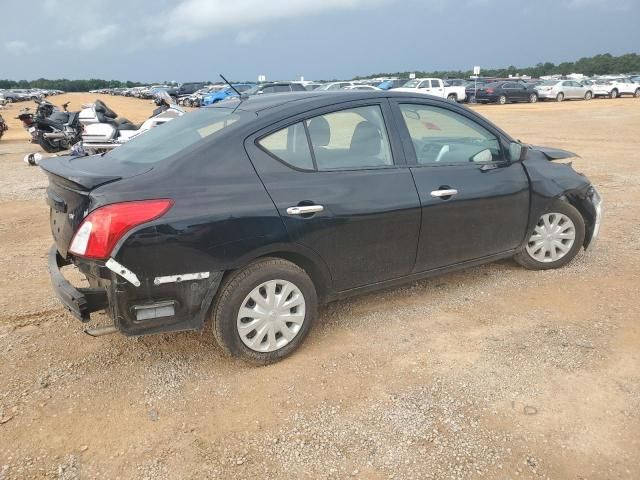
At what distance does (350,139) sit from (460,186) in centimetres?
90

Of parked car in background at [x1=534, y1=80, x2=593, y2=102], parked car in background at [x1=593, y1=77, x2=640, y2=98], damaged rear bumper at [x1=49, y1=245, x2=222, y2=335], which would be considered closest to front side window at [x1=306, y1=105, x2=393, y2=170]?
damaged rear bumper at [x1=49, y1=245, x2=222, y2=335]

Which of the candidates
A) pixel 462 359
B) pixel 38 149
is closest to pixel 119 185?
pixel 462 359

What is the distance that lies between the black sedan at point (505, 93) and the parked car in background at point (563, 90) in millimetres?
918

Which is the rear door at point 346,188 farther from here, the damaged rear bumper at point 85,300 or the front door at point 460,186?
the damaged rear bumper at point 85,300

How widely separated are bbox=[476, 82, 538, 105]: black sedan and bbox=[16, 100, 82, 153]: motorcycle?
26665 mm

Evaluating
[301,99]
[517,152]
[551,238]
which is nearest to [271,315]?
[301,99]

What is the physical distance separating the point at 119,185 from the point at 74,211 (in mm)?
326

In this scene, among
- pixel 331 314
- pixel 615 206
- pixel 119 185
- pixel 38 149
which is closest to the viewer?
pixel 119 185

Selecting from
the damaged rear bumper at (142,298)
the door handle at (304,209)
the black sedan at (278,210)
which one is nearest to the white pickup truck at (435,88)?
the black sedan at (278,210)

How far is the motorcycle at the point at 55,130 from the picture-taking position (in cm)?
1343

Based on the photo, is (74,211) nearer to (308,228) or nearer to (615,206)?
(308,228)

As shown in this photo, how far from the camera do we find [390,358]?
11.1 feet

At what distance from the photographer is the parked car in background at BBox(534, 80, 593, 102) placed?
34438 mm

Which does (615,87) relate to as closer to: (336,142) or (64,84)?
(336,142)
